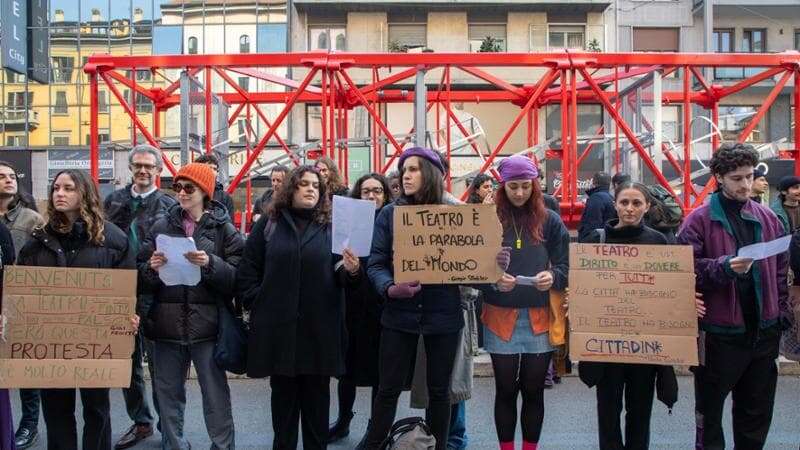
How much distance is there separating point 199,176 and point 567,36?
25.4m

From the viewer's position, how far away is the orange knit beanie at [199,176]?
177 inches

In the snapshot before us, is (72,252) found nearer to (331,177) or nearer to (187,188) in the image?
(187,188)

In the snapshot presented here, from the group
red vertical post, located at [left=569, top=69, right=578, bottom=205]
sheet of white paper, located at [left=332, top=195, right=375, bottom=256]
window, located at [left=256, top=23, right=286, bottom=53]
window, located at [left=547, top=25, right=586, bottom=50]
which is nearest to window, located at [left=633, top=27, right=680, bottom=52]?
window, located at [left=547, top=25, right=586, bottom=50]

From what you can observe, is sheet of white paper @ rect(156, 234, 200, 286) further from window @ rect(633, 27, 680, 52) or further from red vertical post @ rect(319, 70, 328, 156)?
window @ rect(633, 27, 680, 52)

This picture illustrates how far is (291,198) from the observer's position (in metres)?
4.49

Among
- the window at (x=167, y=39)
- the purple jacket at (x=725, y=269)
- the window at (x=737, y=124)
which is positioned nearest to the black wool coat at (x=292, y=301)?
the purple jacket at (x=725, y=269)

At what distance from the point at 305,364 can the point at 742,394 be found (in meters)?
2.33

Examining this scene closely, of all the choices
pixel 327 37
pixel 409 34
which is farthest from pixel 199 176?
pixel 409 34

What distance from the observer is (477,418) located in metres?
6.05

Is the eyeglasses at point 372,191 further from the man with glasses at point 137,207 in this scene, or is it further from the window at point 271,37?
the window at point 271,37

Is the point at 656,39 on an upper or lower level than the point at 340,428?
upper

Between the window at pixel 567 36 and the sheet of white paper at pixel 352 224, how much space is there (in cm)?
2518

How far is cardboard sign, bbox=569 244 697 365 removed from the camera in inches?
165

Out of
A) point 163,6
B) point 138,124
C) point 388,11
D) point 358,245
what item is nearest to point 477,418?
point 358,245
